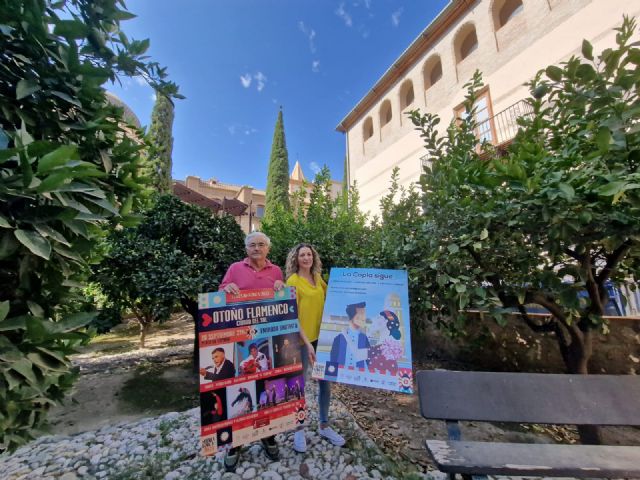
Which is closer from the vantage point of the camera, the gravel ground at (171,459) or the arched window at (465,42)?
the gravel ground at (171,459)

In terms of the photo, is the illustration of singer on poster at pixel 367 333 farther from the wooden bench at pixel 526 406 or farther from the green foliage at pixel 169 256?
the green foliage at pixel 169 256

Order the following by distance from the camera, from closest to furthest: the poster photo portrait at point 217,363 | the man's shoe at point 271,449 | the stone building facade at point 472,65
→ the poster photo portrait at point 217,363 < the man's shoe at point 271,449 < the stone building facade at point 472,65

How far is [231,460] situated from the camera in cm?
227

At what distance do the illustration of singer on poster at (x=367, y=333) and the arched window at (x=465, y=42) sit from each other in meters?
12.6

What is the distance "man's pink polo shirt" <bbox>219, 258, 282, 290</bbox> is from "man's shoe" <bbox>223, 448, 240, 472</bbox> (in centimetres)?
142

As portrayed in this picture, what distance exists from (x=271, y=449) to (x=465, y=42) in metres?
14.7

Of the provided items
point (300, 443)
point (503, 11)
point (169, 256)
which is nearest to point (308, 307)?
point (300, 443)

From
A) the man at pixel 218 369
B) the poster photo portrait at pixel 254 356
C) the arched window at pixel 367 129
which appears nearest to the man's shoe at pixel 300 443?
the poster photo portrait at pixel 254 356

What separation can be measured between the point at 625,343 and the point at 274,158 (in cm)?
1870

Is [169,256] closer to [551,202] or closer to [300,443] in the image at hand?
[300,443]

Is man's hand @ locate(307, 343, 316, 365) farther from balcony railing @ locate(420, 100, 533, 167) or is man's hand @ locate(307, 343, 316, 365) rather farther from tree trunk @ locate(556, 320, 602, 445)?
balcony railing @ locate(420, 100, 533, 167)

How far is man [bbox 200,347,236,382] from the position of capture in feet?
6.68

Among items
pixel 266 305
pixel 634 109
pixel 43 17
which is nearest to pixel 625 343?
pixel 634 109

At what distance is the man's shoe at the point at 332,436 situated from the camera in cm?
262
